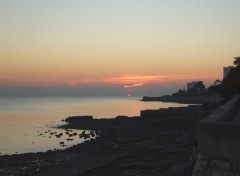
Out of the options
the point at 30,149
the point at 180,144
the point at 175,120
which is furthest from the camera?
the point at 175,120

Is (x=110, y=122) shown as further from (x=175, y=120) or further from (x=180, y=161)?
(x=180, y=161)

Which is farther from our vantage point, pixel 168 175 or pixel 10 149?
pixel 10 149

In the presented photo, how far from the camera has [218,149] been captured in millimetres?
5633

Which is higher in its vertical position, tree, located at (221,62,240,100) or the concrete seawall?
tree, located at (221,62,240,100)

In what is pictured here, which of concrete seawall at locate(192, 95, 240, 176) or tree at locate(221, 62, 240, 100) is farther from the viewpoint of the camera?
tree at locate(221, 62, 240, 100)

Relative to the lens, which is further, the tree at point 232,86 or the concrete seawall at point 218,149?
the tree at point 232,86

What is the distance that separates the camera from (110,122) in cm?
5788

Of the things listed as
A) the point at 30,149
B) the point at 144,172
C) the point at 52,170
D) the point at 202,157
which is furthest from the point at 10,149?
the point at 202,157

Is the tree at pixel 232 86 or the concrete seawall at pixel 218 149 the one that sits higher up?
the tree at pixel 232 86

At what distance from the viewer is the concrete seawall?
17.8ft

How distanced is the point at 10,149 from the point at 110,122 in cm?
2418

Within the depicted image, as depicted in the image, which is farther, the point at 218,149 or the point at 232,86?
the point at 232,86

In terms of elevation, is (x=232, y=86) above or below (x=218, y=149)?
above

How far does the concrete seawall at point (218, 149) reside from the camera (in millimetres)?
5438
